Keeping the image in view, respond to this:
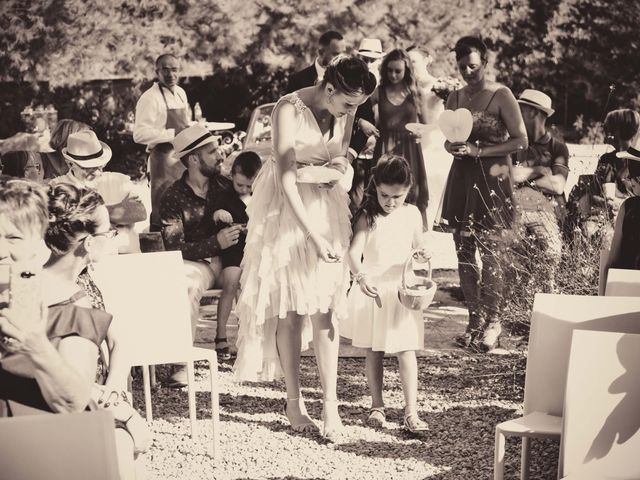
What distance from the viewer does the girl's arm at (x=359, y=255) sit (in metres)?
4.89

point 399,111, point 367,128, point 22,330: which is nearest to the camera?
point 22,330

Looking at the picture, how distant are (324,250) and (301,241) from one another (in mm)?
199

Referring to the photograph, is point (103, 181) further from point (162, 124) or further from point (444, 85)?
point (444, 85)

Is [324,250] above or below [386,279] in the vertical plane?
above

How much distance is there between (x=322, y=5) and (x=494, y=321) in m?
11.9

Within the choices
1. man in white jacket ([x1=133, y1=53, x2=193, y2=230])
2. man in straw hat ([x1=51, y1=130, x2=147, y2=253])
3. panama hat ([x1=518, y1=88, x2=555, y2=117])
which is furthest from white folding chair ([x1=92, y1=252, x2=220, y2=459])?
panama hat ([x1=518, y1=88, x2=555, y2=117])

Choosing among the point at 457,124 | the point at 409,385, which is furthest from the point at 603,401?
the point at 457,124

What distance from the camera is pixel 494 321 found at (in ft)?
21.3

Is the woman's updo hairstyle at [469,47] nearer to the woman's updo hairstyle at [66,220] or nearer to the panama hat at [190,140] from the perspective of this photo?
the panama hat at [190,140]

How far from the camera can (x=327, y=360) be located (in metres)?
4.98

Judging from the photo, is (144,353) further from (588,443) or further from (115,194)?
(588,443)

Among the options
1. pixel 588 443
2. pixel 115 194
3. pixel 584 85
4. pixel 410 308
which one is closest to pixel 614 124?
pixel 410 308

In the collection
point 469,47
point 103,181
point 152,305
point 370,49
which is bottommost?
point 152,305

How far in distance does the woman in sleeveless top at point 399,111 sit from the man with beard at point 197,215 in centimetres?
144
